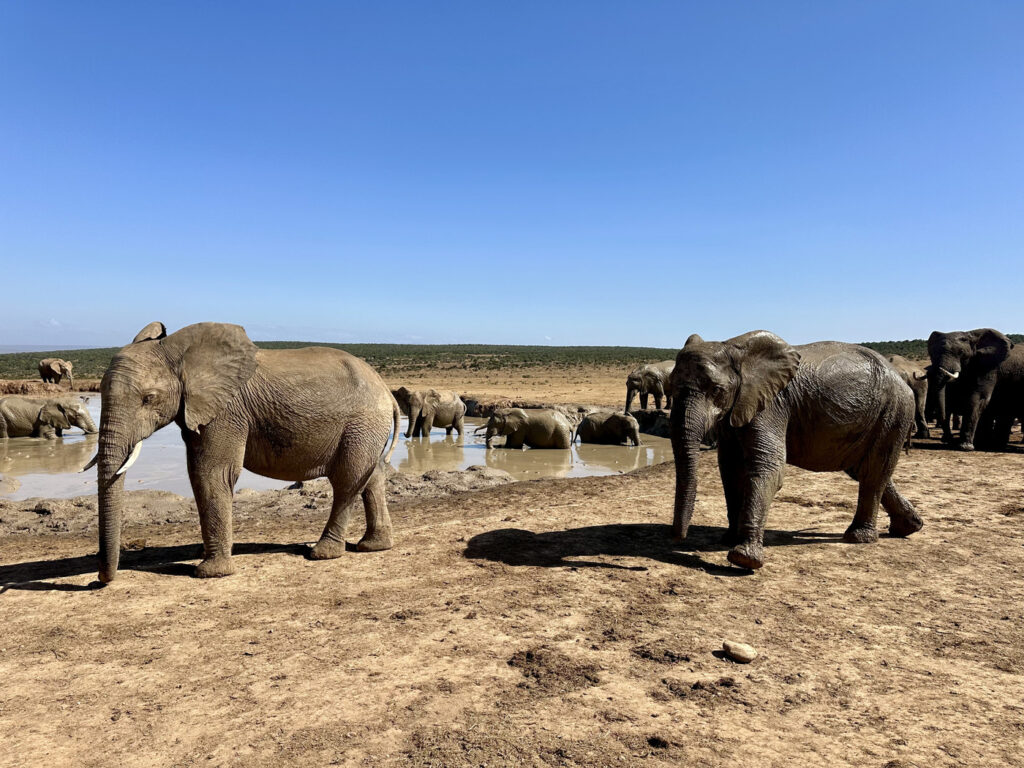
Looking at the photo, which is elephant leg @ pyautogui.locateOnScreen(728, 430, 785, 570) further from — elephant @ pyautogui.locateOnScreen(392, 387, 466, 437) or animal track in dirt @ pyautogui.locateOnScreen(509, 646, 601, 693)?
elephant @ pyautogui.locateOnScreen(392, 387, 466, 437)

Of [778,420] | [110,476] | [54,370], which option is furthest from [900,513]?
[54,370]

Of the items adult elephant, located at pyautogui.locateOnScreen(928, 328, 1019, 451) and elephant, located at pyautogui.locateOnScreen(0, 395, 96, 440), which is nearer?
adult elephant, located at pyautogui.locateOnScreen(928, 328, 1019, 451)

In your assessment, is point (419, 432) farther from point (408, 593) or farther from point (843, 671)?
point (843, 671)

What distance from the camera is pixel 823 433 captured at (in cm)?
→ 644

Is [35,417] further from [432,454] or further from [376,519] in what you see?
[376,519]

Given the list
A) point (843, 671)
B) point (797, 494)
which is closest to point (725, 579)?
point (843, 671)

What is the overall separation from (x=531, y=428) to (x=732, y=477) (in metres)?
9.98

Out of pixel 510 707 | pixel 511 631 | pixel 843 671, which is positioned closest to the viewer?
pixel 510 707

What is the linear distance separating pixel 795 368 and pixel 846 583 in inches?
80.0

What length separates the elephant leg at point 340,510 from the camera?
643cm

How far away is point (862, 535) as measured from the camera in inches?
273

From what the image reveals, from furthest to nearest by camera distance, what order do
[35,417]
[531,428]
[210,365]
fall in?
1. [35,417]
2. [531,428]
3. [210,365]

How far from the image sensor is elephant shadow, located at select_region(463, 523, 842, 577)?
6406mm

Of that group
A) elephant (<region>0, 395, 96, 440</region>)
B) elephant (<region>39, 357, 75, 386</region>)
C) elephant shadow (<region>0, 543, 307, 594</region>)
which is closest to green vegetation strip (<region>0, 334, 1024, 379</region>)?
elephant (<region>39, 357, 75, 386</region>)
